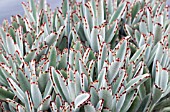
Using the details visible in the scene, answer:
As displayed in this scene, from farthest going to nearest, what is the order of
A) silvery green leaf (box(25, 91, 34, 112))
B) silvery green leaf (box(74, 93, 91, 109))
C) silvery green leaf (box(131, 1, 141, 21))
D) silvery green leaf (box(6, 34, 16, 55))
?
silvery green leaf (box(131, 1, 141, 21)) → silvery green leaf (box(6, 34, 16, 55)) → silvery green leaf (box(25, 91, 34, 112)) → silvery green leaf (box(74, 93, 91, 109))

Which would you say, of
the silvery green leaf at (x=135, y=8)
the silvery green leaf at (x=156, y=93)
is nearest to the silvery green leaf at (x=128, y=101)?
the silvery green leaf at (x=156, y=93)

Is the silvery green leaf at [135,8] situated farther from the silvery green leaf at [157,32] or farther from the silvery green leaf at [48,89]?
the silvery green leaf at [48,89]

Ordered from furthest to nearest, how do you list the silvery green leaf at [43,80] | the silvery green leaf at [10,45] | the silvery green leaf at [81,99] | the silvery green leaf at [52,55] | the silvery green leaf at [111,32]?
the silvery green leaf at [111,32]
the silvery green leaf at [10,45]
the silvery green leaf at [52,55]
the silvery green leaf at [43,80]
the silvery green leaf at [81,99]

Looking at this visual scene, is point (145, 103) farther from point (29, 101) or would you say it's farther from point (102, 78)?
point (29, 101)

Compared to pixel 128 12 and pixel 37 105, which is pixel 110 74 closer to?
pixel 37 105

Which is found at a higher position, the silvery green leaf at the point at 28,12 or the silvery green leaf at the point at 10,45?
the silvery green leaf at the point at 28,12

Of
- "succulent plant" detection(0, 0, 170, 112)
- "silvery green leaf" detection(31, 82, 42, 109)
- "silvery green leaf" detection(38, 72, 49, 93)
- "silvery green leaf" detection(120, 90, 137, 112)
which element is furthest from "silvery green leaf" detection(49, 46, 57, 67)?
"silvery green leaf" detection(120, 90, 137, 112)

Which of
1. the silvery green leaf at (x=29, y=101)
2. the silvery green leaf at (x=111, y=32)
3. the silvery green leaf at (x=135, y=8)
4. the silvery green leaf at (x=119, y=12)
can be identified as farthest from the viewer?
the silvery green leaf at (x=135, y=8)

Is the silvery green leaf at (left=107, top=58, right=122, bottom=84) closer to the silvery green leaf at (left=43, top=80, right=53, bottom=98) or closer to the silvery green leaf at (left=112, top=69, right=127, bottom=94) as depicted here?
the silvery green leaf at (left=112, top=69, right=127, bottom=94)

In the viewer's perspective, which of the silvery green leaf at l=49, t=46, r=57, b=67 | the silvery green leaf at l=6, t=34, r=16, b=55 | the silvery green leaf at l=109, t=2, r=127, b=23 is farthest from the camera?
the silvery green leaf at l=109, t=2, r=127, b=23
